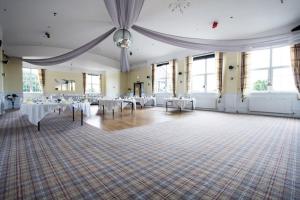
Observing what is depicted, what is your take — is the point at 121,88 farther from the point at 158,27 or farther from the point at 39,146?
the point at 39,146

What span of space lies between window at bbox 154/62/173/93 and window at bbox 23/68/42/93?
9470mm

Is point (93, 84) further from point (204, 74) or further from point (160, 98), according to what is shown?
point (204, 74)

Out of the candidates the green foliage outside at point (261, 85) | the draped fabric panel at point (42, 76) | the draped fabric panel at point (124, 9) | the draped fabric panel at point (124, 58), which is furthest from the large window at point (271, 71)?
the draped fabric panel at point (42, 76)

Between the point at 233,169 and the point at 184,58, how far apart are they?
8.55m

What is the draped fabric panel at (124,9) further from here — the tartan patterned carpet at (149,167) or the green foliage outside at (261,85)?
the green foliage outside at (261,85)

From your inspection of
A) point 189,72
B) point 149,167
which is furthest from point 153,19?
point 149,167

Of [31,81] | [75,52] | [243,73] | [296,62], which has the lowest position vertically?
[243,73]

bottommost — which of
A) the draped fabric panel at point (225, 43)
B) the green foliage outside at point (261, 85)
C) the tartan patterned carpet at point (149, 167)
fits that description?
the tartan patterned carpet at point (149, 167)

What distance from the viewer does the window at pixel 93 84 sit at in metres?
14.4

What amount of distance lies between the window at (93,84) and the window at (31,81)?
377 cm

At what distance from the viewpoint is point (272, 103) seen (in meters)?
6.49

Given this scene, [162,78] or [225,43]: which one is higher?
[162,78]

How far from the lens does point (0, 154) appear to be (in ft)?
7.90

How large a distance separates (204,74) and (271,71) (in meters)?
3.14
